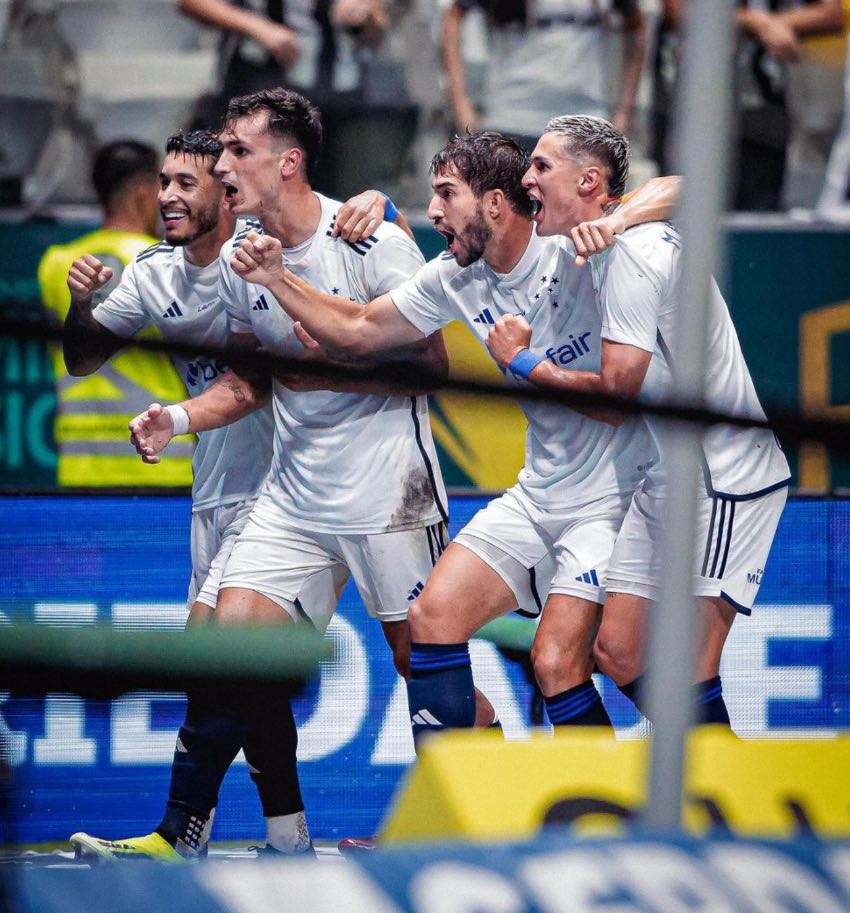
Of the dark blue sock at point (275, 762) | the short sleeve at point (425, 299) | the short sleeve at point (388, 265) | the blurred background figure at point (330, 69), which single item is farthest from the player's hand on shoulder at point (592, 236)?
the blurred background figure at point (330, 69)

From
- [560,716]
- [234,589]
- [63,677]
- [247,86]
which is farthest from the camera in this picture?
[247,86]

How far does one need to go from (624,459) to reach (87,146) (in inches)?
106

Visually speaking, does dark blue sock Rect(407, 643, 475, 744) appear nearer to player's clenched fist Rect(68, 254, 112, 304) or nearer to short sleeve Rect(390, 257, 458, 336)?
short sleeve Rect(390, 257, 458, 336)

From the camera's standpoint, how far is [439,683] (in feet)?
12.0

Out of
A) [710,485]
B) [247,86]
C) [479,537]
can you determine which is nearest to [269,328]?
[479,537]

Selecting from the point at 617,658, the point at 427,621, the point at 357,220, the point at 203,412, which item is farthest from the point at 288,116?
the point at 617,658

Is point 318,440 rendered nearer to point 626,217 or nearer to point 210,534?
point 210,534

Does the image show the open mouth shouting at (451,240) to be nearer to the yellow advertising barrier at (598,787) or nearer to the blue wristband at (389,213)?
the blue wristband at (389,213)

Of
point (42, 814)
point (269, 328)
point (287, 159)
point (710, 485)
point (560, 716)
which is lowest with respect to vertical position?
point (42, 814)

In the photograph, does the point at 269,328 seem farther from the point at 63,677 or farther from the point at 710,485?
the point at 63,677

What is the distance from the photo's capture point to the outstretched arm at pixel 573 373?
3.50m

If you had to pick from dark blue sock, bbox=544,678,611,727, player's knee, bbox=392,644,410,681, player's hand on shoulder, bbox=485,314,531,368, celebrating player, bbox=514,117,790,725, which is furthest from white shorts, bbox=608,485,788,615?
player's knee, bbox=392,644,410,681

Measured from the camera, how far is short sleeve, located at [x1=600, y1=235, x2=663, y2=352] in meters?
3.55

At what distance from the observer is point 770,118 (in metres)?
5.77
